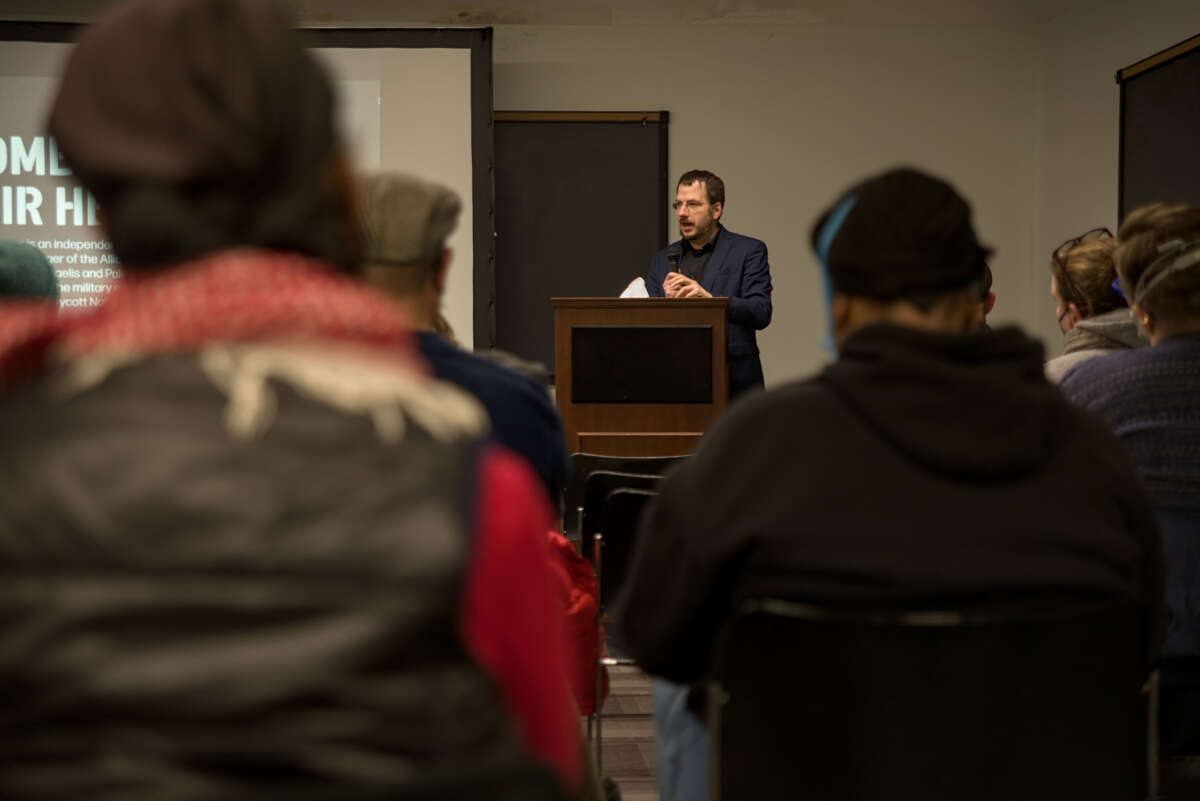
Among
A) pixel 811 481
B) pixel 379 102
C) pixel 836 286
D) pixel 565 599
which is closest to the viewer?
pixel 811 481

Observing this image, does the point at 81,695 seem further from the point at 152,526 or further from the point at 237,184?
the point at 237,184

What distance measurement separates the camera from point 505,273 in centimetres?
756

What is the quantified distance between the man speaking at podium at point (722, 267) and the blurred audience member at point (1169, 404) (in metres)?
3.19

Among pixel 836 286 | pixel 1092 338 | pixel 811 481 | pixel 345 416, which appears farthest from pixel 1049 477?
pixel 1092 338

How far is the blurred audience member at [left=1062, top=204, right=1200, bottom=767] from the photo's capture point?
188cm

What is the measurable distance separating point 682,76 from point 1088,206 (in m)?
2.51

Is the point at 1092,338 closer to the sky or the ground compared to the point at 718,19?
closer to the ground

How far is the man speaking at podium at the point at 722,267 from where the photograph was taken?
17.5 ft

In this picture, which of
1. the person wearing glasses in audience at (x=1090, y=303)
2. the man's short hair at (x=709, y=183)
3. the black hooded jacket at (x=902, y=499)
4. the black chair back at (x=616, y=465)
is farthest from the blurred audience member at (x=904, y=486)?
the man's short hair at (x=709, y=183)

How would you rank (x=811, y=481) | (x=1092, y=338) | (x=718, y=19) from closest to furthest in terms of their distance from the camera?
(x=811, y=481) < (x=1092, y=338) < (x=718, y=19)

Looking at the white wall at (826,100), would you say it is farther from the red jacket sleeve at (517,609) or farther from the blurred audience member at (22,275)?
the red jacket sleeve at (517,609)

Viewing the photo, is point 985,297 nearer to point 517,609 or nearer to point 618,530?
point 618,530

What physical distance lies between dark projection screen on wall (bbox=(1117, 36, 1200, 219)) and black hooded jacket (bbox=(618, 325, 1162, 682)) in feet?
17.6

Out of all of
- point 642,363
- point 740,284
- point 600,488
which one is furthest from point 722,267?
point 600,488
